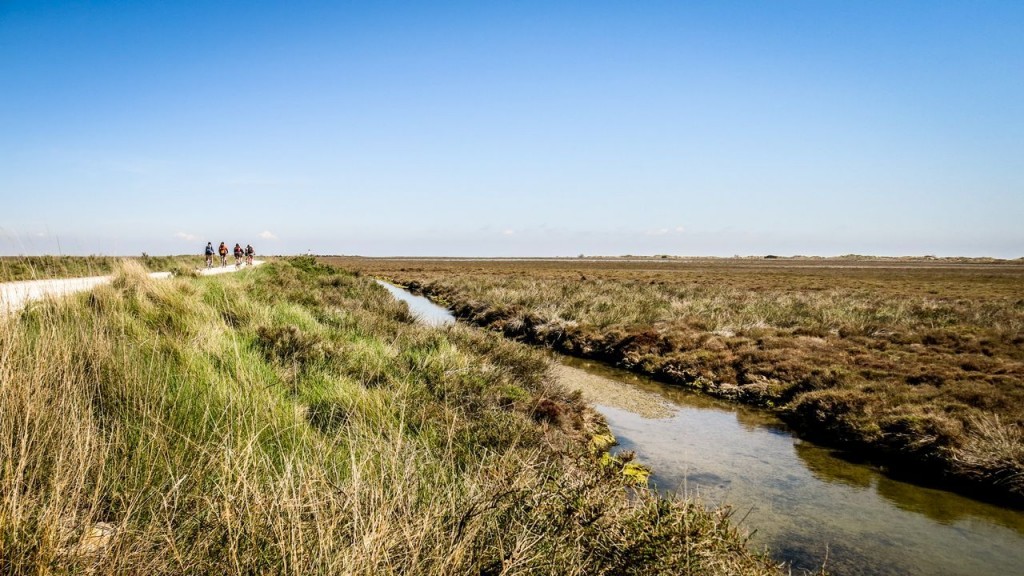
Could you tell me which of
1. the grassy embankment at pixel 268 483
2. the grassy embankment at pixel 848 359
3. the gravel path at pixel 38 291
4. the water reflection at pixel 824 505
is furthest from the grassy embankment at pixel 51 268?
the grassy embankment at pixel 848 359

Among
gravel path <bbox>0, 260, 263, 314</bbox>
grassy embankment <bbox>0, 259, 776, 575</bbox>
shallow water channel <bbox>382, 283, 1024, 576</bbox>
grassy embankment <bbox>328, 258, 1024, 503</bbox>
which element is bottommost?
shallow water channel <bbox>382, 283, 1024, 576</bbox>

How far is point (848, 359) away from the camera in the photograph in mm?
12367

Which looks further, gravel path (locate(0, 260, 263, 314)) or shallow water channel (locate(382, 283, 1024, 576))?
shallow water channel (locate(382, 283, 1024, 576))

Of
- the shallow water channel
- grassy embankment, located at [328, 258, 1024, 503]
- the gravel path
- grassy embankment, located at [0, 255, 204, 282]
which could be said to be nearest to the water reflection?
the shallow water channel

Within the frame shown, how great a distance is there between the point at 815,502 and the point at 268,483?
6.49 meters

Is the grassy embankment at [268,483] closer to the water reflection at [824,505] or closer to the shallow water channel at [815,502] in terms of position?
the water reflection at [824,505]

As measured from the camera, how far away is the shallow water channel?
504 cm

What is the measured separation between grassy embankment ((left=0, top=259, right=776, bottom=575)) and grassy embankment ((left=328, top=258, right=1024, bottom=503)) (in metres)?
5.60

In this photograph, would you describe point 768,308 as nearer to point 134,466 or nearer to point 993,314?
point 993,314

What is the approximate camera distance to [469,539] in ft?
8.67

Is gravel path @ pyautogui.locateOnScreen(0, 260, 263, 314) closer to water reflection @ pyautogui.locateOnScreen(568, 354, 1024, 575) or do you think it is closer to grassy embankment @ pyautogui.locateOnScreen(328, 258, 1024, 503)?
water reflection @ pyautogui.locateOnScreen(568, 354, 1024, 575)

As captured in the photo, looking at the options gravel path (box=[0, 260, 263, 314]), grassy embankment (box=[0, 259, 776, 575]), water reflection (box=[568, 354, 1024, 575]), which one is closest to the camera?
grassy embankment (box=[0, 259, 776, 575])

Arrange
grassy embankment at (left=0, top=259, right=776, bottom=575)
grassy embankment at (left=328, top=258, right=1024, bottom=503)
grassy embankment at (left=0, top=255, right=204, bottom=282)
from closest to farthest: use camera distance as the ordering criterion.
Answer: grassy embankment at (left=0, top=259, right=776, bottom=575) < grassy embankment at (left=0, top=255, right=204, bottom=282) < grassy embankment at (left=328, top=258, right=1024, bottom=503)

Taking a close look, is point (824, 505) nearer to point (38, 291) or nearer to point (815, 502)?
point (815, 502)
